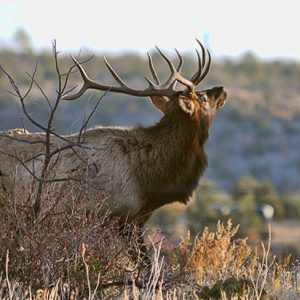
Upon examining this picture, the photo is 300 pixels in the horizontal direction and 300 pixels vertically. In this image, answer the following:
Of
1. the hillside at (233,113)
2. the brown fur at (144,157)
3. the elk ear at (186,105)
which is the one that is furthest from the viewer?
the hillside at (233,113)

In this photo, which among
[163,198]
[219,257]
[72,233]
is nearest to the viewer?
[72,233]

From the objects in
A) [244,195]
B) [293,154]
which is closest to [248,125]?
[293,154]

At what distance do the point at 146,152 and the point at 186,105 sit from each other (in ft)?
2.24

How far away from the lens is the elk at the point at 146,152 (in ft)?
32.8

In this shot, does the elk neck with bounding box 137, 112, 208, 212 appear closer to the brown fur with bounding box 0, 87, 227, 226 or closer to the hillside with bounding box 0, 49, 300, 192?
the brown fur with bounding box 0, 87, 227, 226

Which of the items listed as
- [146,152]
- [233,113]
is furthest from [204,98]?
[233,113]

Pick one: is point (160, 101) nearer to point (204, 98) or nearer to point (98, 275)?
point (204, 98)

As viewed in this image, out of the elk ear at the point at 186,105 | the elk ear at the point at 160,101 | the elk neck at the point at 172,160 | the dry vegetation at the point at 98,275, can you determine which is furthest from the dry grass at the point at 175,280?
the elk ear at the point at 160,101

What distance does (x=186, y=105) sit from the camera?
1070cm

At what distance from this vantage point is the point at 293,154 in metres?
54.5

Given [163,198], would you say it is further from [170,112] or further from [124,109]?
[124,109]

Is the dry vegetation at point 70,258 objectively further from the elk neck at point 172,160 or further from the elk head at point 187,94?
the elk head at point 187,94

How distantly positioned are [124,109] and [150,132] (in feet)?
172

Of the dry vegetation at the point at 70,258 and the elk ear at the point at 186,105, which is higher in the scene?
the elk ear at the point at 186,105
